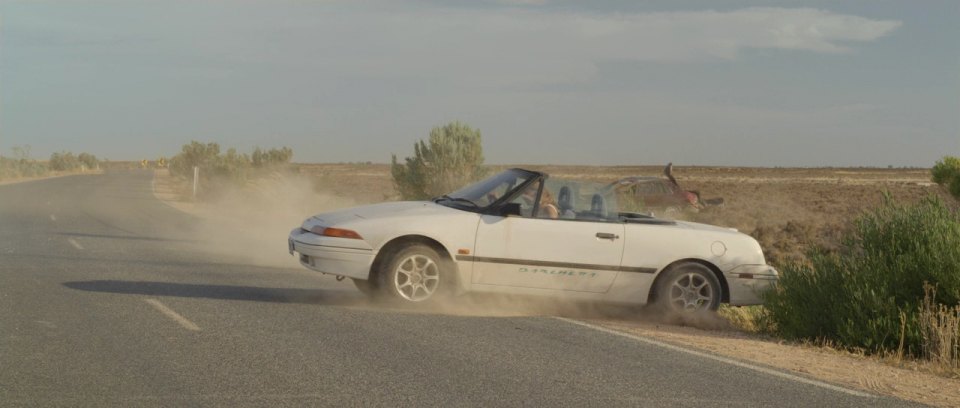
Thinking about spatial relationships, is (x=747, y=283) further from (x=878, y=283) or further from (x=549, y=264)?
(x=549, y=264)

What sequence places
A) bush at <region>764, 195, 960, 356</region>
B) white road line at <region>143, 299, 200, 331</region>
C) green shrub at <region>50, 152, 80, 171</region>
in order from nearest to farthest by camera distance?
white road line at <region>143, 299, 200, 331</region>, bush at <region>764, 195, 960, 356</region>, green shrub at <region>50, 152, 80, 171</region>

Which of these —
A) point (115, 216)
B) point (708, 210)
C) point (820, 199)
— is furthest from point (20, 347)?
point (820, 199)

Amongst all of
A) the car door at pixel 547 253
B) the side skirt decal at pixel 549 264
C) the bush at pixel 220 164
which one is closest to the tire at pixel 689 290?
the side skirt decal at pixel 549 264

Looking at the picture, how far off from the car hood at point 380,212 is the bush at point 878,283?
350 cm

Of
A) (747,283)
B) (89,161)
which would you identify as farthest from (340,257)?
(89,161)

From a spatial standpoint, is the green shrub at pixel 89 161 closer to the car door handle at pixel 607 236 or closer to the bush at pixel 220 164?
the bush at pixel 220 164

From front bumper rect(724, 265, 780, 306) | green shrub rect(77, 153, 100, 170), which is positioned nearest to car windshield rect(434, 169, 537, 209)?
front bumper rect(724, 265, 780, 306)

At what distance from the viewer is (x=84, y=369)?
270 inches

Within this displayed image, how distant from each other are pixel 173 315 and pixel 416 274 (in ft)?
7.50

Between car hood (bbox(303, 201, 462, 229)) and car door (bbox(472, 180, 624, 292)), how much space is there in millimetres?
560

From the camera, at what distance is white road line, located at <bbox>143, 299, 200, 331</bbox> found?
8.75 meters

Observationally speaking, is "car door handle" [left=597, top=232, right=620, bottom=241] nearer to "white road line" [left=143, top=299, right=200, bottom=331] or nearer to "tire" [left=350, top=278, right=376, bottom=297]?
"tire" [left=350, top=278, right=376, bottom=297]

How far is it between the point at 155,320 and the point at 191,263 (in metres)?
6.25

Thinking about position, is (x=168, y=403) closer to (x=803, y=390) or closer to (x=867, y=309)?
(x=803, y=390)
